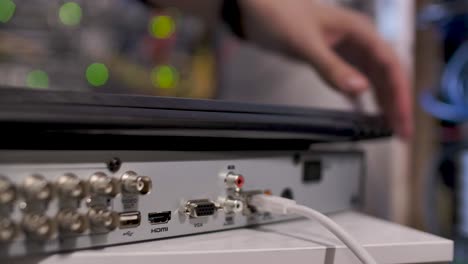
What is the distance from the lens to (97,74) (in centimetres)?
121

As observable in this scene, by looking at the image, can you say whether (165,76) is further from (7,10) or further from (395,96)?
(395,96)

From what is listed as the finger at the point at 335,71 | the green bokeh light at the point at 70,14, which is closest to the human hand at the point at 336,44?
the finger at the point at 335,71

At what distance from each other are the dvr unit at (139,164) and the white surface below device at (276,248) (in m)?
0.01

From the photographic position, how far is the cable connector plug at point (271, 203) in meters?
0.47

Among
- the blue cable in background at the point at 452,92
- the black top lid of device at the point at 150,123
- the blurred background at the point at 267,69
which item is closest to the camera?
the black top lid of device at the point at 150,123

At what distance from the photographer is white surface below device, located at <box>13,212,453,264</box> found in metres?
0.38

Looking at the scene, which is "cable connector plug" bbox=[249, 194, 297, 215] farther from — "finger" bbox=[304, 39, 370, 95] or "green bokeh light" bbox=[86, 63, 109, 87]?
"green bokeh light" bbox=[86, 63, 109, 87]

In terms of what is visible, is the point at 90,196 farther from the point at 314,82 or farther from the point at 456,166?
the point at 456,166

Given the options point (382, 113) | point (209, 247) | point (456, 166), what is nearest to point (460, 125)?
point (456, 166)

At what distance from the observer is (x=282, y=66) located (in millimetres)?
1001

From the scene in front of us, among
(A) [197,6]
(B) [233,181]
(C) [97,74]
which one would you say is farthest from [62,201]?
(C) [97,74]

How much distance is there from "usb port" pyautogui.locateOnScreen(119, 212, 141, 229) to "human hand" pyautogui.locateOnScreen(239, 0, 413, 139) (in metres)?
0.43

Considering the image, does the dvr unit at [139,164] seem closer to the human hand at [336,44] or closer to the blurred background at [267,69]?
the human hand at [336,44]

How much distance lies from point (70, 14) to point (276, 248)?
991mm
